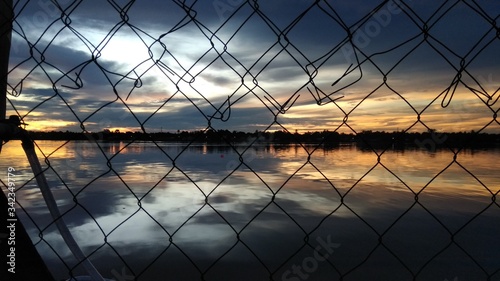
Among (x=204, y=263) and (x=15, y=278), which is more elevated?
(x=15, y=278)

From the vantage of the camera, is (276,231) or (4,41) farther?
(276,231)

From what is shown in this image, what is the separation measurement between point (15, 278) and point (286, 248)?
9.35 ft

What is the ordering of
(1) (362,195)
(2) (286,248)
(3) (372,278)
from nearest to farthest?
(3) (372,278) → (2) (286,248) → (1) (362,195)

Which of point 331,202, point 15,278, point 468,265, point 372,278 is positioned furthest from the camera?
point 331,202

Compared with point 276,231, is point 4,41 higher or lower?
higher

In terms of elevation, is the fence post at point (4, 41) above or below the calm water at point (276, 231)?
above

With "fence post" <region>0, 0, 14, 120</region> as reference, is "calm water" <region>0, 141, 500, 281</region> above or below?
below

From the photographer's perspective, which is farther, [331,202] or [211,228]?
[331,202]

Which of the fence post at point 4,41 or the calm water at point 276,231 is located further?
the calm water at point 276,231

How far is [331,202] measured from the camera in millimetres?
5977


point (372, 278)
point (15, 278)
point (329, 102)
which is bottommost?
point (372, 278)

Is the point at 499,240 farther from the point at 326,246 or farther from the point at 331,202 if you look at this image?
the point at 331,202

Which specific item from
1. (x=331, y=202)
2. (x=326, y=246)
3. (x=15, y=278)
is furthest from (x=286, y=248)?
(x=15, y=278)

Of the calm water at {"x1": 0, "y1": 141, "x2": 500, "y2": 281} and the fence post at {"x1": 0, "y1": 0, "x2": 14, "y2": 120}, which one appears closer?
the fence post at {"x1": 0, "y1": 0, "x2": 14, "y2": 120}
